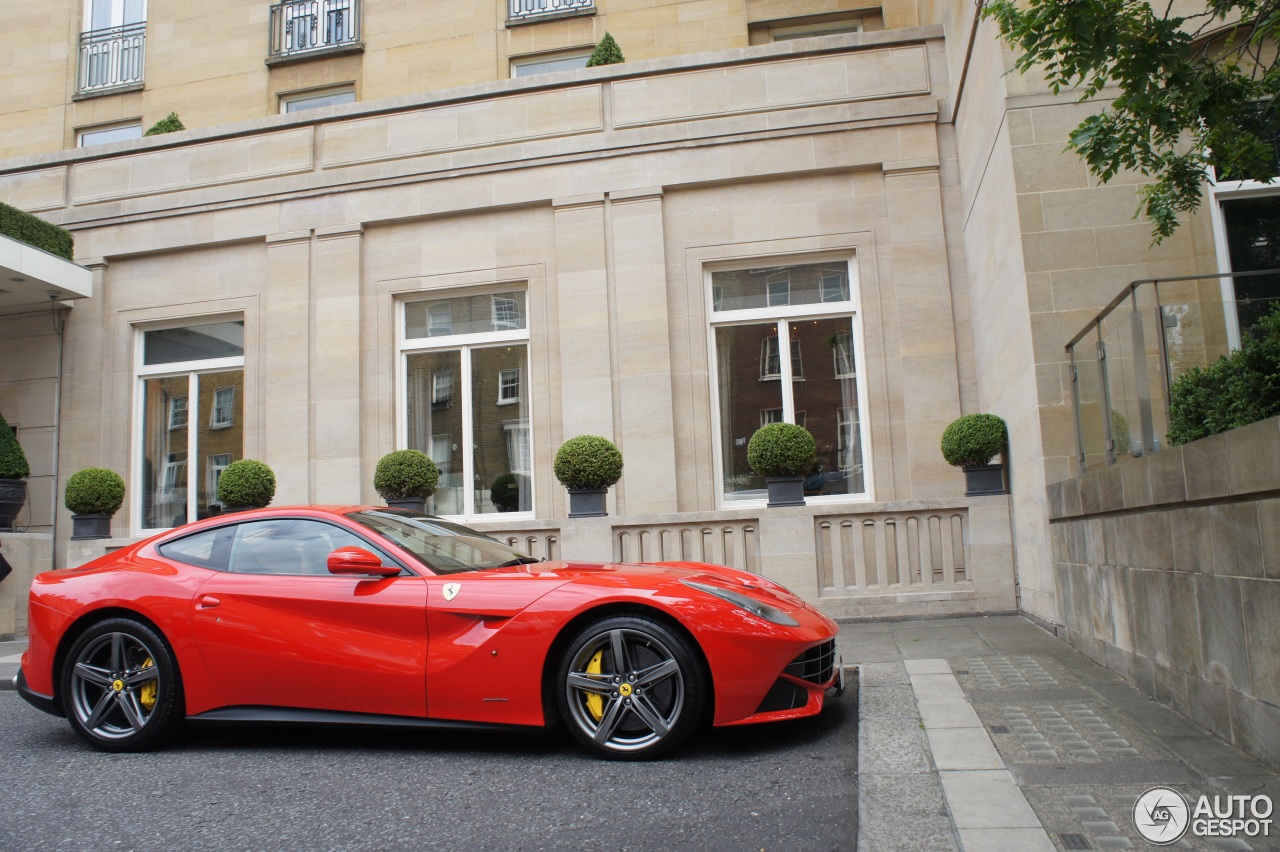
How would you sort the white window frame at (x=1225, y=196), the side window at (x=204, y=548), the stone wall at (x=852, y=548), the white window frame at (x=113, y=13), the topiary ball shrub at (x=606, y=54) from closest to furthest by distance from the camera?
the side window at (x=204, y=548) < the white window frame at (x=1225, y=196) < the stone wall at (x=852, y=548) < the topiary ball shrub at (x=606, y=54) < the white window frame at (x=113, y=13)

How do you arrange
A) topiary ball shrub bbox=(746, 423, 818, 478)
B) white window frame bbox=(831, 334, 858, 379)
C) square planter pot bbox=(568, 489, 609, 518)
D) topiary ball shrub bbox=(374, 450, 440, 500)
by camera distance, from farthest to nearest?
white window frame bbox=(831, 334, 858, 379) → topiary ball shrub bbox=(374, 450, 440, 500) → square planter pot bbox=(568, 489, 609, 518) → topiary ball shrub bbox=(746, 423, 818, 478)

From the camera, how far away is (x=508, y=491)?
12109 mm

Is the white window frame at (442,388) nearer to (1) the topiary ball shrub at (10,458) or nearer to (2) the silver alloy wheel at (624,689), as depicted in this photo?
(1) the topiary ball shrub at (10,458)

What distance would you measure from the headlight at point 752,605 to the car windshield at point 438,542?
4.08 feet

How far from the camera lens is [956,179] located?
11.1 meters

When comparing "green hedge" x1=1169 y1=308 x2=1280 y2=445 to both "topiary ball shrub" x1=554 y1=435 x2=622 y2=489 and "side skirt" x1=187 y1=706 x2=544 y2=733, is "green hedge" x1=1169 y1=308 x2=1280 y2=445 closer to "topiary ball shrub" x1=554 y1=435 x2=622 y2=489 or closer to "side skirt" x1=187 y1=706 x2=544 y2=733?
"side skirt" x1=187 y1=706 x2=544 y2=733

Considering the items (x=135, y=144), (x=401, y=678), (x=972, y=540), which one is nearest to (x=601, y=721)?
(x=401, y=678)

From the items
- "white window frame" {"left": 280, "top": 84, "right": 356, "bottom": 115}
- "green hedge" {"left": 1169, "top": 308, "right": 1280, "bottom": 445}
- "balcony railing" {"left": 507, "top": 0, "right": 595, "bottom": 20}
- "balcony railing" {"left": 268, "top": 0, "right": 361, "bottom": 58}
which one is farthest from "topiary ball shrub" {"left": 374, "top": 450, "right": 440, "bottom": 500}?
"balcony railing" {"left": 268, "top": 0, "right": 361, "bottom": 58}

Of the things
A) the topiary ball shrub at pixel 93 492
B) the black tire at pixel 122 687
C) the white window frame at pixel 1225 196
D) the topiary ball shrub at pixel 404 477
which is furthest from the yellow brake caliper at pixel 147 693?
the white window frame at pixel 1225 196

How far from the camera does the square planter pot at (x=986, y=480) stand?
916 cm

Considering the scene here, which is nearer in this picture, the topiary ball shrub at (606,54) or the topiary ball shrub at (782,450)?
the topiary ball shrub at (782,450)

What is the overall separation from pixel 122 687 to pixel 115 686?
38mm

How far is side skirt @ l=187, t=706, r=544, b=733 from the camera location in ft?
14.7

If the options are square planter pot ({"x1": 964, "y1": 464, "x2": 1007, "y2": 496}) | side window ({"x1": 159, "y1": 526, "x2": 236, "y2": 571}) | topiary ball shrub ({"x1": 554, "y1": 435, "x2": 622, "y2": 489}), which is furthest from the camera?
topiary ball shrub ({"x1": 554, "y1": 435, "x2": 622, "y2": 489})
